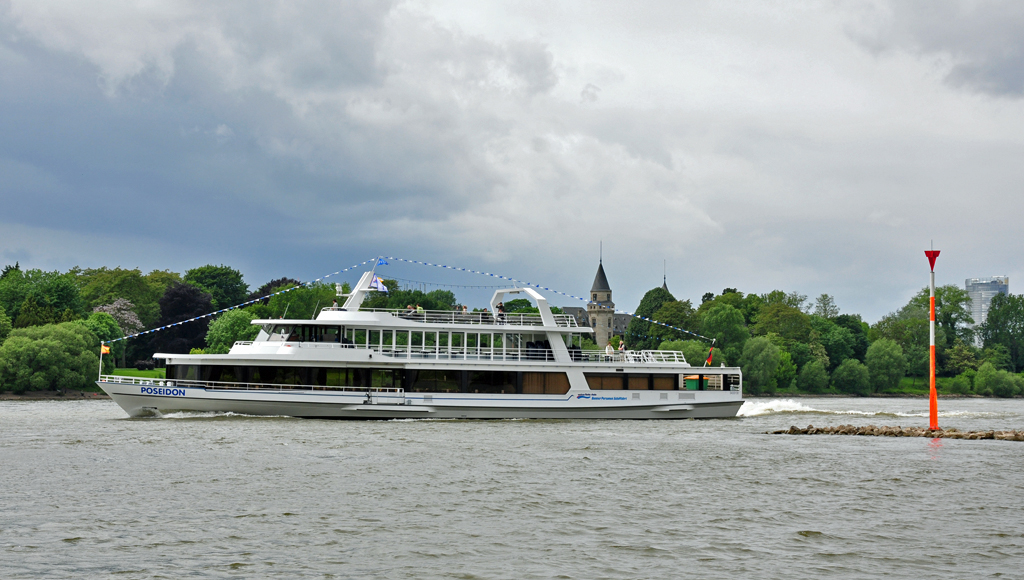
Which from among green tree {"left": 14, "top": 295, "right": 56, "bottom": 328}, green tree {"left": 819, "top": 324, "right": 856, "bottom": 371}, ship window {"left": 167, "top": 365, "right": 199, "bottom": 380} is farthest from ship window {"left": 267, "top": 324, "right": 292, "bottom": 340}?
green tree {"left": 819, "top": 324, "right": 856, "bottom": 371}

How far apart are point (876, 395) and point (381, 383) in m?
76.4

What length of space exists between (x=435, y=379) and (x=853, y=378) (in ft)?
239

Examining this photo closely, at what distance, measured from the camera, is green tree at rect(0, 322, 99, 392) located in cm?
5534

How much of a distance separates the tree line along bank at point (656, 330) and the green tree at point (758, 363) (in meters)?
0.13

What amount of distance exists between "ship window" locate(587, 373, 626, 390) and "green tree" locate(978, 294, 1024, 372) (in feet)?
321

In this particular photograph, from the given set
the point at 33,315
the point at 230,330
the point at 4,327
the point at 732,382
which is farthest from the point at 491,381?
the point at 33,315

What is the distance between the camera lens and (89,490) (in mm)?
16719

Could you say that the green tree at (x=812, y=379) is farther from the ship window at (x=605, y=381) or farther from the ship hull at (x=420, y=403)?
the ship window at (x=605, y=381)

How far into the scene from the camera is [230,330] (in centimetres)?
7338

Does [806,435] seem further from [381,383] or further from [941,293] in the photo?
[941,293]

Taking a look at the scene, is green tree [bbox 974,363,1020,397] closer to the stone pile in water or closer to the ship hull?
the ship hull

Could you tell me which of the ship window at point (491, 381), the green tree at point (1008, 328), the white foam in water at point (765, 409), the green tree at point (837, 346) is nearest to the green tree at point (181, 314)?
the ship window at point (491, 381)

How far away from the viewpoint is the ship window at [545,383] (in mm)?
34438

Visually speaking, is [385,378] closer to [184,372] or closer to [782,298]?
[184,372]
